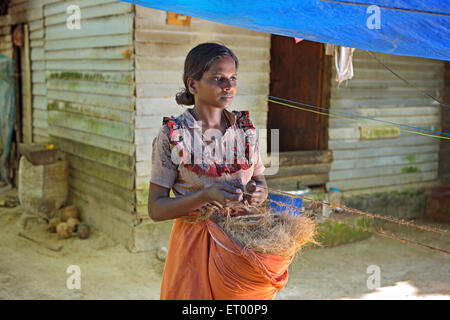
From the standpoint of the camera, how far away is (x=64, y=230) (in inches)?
250

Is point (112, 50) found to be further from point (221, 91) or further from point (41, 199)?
point (221, 91)

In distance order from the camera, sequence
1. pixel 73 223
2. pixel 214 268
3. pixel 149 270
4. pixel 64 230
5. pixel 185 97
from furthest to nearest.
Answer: pixel 73 223
pixel 64 230
pixel 149 270
pixel 185 97
pixel 214 268

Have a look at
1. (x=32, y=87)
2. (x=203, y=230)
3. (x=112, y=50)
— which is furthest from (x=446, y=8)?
(x=32, y=87)

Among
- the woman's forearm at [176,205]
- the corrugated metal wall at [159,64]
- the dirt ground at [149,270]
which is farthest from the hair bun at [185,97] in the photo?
the corrugated metal wall at [159,64]

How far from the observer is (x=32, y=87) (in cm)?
869

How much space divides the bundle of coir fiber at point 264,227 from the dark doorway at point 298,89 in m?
4.81

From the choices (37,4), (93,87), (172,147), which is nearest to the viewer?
(172,147)

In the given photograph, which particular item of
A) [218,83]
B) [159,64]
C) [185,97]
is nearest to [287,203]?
[185,97]

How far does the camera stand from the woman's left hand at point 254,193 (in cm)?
190

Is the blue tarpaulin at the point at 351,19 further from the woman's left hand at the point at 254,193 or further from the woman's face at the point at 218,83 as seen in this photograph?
the woman's left hand at the point at 254,193

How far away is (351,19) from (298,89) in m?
4.58

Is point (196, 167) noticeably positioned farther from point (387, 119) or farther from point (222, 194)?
point (387, 119)

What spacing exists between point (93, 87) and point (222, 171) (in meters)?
4.82

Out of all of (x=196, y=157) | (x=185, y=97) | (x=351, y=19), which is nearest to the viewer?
(x=196, y=157)
